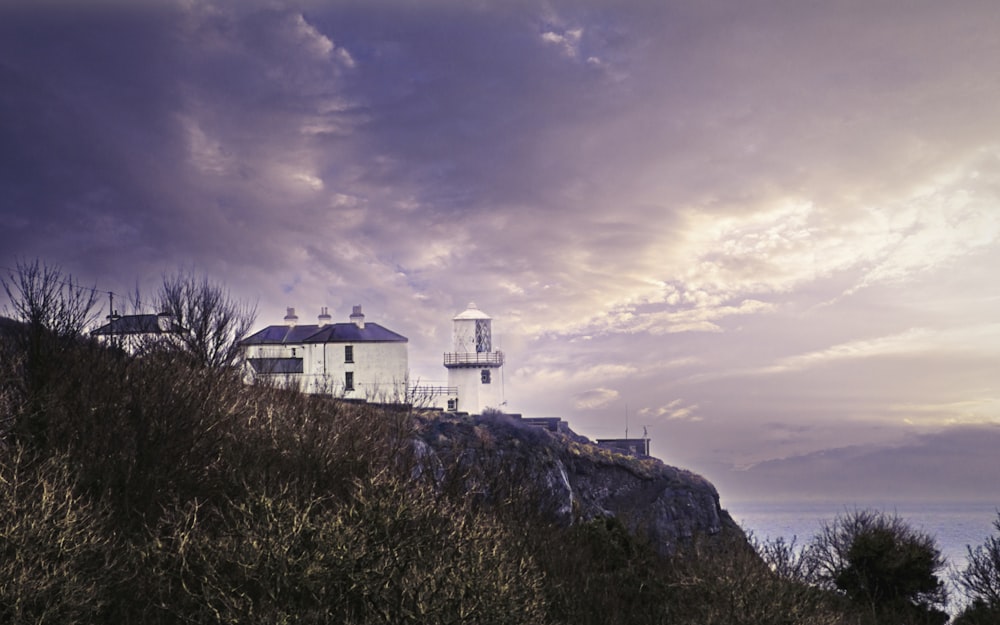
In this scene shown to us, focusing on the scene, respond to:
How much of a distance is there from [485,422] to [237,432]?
5032 cm

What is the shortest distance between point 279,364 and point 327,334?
5.28 metres

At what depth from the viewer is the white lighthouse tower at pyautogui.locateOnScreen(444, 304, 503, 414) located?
305 ft

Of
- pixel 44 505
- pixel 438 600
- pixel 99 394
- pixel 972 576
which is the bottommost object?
pixel 972 576

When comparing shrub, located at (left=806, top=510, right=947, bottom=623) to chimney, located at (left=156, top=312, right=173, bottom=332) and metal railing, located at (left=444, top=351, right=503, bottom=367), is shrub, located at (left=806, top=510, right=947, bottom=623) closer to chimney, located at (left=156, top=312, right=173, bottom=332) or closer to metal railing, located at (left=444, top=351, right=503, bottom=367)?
chimney, located at (left=156, top=312, right=173, bottom=332)

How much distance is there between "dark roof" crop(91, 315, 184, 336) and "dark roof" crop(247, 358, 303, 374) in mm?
19331

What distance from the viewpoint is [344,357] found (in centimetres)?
8250

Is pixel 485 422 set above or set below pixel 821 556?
above

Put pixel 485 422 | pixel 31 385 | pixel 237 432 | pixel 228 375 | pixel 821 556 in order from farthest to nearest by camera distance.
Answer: pixel 485 422 < pixel 228 375 < pixel 821 556 < pixel 237 432 < pixel 31 385

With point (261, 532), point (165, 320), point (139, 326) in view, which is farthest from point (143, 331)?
point (261, 532)

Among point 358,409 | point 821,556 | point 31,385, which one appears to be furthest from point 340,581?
point 358,409

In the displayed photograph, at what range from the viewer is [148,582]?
22.2 m

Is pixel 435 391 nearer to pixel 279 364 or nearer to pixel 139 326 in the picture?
pixel 279 364

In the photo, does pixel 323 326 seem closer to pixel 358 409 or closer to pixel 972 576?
pixel 358 409

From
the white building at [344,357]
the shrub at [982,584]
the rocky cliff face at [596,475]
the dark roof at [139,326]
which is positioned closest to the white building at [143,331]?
the dark roof at [139,326]
